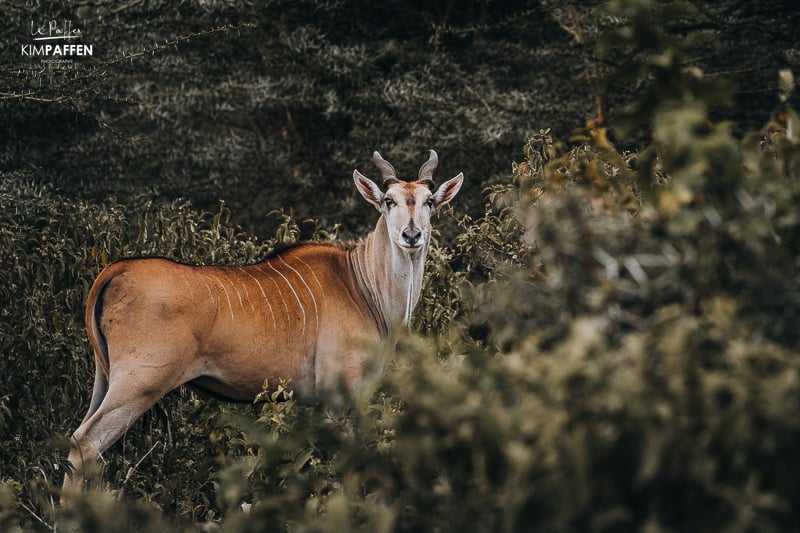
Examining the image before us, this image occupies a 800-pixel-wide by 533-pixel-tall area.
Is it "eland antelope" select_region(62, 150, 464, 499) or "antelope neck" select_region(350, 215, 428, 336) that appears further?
"antelope neck" select_region(350, 215, 428, 336)

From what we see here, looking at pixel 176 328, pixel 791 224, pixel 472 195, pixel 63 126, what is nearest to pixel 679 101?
pixel 791 224

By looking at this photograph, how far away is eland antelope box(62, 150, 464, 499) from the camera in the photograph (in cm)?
455

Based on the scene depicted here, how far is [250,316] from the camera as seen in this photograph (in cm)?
489

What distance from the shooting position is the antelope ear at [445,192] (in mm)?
5289

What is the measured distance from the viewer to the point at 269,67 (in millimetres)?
11656

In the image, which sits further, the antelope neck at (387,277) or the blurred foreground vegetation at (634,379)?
the antelope neck at (387,277)

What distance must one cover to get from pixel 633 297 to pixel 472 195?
895 cm

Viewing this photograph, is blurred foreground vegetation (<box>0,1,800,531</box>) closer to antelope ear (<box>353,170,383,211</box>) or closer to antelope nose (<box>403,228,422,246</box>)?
antelope nose (<box>403,228,422,246</box>)

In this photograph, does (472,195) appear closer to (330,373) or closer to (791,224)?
(330,373)

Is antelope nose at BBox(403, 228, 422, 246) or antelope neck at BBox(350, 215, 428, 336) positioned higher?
antelope nose at BBox(403, 228, 422, 246)
